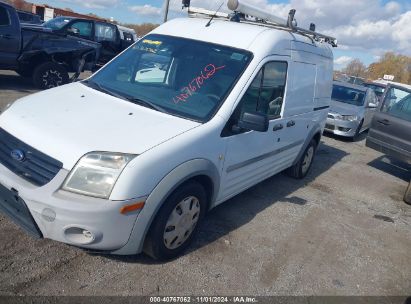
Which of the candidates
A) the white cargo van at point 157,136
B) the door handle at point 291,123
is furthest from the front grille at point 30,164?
the door handle at point 291,123

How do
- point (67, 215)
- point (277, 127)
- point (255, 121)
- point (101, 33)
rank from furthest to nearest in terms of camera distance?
point (101, 33) < point (277, 127) < point (255, 121) < point (67, 215)

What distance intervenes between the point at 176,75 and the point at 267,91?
1.02m

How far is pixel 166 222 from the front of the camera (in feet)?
10.1

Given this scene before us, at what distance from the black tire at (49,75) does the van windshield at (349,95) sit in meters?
7.95

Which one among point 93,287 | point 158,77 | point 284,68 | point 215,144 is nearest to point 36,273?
point 93,287

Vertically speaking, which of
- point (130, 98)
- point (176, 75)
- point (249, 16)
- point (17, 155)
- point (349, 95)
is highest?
point (249, 16)

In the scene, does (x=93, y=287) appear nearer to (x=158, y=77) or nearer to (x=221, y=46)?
(x=158, y=77)

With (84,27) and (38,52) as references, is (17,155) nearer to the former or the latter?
(38,52)

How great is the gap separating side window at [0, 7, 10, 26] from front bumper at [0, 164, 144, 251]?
23.2ft

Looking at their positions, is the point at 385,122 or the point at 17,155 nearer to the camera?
the point at 17,155

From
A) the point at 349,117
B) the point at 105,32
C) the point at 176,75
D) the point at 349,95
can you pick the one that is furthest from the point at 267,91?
the point at 105,32

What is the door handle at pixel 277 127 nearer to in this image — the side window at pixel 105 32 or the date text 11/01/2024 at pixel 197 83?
the date text 11/01/2024 at pixel 197 83

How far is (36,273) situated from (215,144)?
70.3 inches

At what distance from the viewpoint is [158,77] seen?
3936 millimetres
